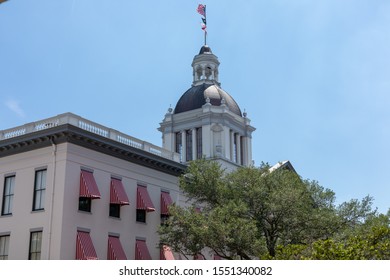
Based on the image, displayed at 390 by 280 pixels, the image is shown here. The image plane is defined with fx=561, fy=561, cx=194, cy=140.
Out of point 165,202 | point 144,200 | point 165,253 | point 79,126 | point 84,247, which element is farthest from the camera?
point 165,202

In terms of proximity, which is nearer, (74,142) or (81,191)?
(81,191)

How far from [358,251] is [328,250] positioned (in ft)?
5.09

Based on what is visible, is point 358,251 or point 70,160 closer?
point 358,251

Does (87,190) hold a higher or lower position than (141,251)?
higher

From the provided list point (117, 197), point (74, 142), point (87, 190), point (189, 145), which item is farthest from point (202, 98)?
point (87, 190)

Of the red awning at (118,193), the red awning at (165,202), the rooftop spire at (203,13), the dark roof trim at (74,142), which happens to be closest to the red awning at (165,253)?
the red awning at (165,202)

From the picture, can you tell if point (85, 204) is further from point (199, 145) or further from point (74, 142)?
point (199, 145)

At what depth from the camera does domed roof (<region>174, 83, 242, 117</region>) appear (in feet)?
200

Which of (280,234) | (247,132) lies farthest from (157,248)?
(247,132)

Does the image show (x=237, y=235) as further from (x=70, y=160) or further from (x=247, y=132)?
(x=247, y=132)

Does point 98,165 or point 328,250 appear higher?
point 98,165

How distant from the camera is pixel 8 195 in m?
34.2

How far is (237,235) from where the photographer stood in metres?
31.5

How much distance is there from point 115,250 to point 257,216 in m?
8.73
